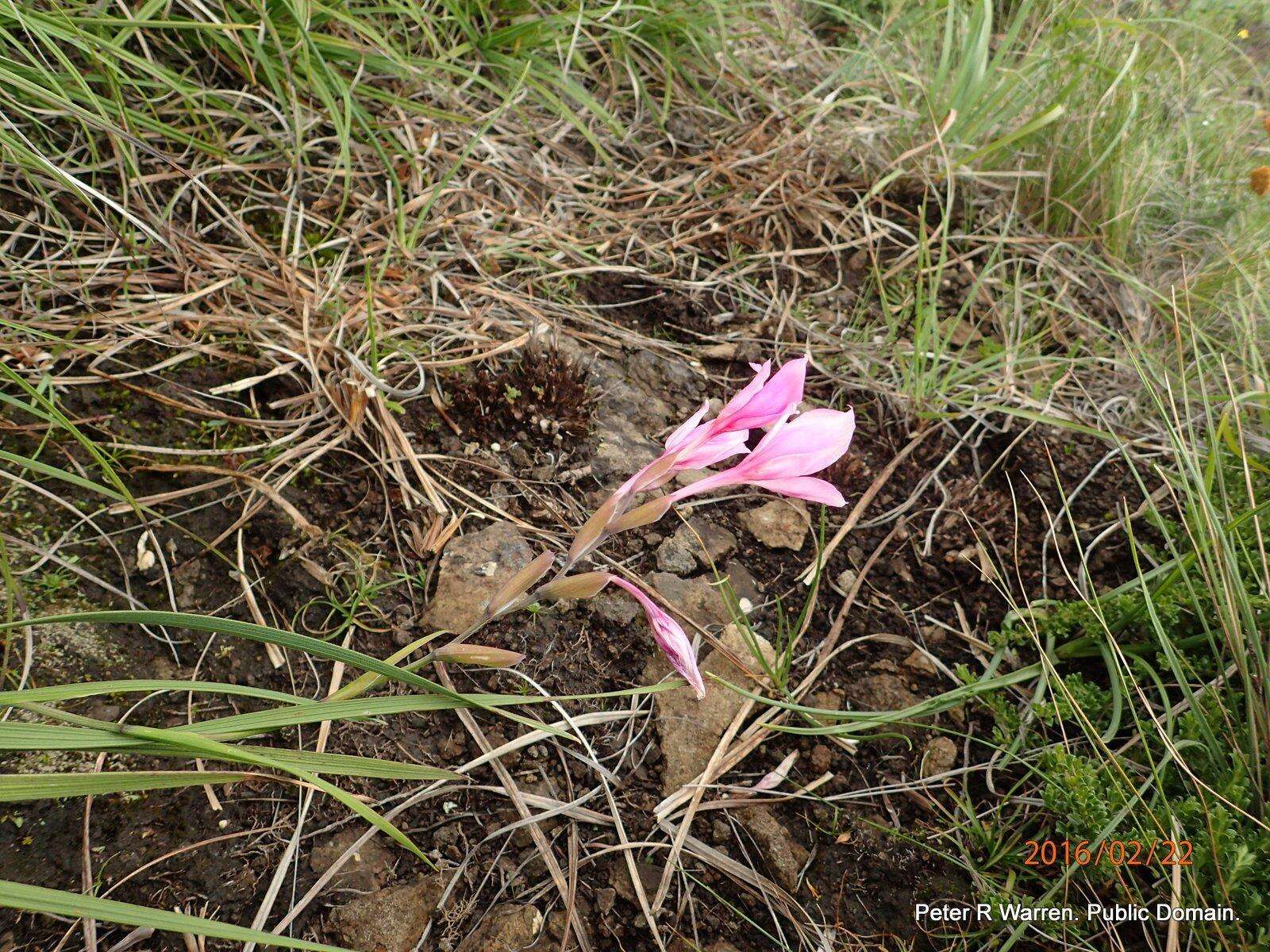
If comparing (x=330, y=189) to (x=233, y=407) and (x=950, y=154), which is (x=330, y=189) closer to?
(x=233, y=407)

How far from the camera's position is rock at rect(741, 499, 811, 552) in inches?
75.9

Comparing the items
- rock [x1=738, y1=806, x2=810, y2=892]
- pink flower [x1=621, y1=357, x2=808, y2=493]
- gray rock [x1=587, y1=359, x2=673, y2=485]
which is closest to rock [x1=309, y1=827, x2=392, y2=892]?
rock [x1=738, y1=806, x2=810, y2=892]

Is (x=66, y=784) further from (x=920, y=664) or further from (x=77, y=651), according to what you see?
(x=920, y=664)

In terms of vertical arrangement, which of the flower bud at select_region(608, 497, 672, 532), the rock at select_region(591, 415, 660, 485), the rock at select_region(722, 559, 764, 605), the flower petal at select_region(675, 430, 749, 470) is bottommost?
the rock at select_region(722, 559, 764, 605)

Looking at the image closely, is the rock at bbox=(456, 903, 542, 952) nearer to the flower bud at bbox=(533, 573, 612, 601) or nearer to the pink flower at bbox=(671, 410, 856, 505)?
the flower bud at bbox=(533, 573, 612, 601)

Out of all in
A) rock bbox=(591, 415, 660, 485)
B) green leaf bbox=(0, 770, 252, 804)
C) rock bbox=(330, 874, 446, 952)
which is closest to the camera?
green leaf bbox=(0, 770, 252, 804)

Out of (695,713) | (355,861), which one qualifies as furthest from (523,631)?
(355,861)

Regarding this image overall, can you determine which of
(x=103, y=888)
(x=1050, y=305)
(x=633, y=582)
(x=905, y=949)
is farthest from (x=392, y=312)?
(x=1050, y=305)

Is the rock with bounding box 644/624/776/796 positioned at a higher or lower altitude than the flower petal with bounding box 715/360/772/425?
lower

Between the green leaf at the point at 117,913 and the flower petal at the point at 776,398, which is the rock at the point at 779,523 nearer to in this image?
the flower petal at the point at 776,398

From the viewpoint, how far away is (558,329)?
209cm

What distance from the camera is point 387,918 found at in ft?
4.28

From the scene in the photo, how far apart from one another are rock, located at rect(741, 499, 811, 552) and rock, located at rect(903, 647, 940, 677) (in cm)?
34

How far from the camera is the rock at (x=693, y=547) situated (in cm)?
183
